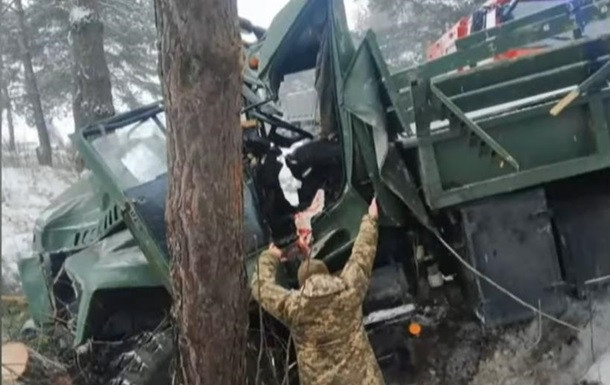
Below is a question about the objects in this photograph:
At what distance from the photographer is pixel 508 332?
4809 millimetres

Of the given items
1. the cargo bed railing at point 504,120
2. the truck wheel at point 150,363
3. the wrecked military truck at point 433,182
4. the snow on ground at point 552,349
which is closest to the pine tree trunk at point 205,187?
the wrecked military truck at point 433,182

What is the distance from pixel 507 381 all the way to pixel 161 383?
7.17 feet

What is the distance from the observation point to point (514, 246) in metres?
4.44

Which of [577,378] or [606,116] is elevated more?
[606,116]

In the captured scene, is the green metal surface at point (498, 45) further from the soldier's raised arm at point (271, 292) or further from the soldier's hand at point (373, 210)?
the soldier's raised arm at point (271, 292)

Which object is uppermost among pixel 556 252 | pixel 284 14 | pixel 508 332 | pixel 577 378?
pixel 284 14

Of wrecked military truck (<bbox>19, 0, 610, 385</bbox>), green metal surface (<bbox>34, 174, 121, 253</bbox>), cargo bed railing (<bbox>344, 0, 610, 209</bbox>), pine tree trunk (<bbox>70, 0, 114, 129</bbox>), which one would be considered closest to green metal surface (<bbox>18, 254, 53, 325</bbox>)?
green metal surface (<bbox>34, 174, 121, 253</bbox>)

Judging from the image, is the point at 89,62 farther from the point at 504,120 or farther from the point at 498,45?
the point at 504,120

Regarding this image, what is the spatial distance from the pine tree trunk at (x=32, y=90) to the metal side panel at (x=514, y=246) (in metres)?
13.4

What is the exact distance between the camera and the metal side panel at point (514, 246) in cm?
443

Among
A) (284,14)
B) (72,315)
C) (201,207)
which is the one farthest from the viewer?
(72,315)

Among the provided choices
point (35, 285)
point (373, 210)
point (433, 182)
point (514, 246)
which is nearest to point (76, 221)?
point (35, 285)

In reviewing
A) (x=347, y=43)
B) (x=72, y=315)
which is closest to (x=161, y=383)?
(x=72, y=315)

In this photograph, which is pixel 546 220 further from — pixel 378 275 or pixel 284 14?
pixel 284 14
